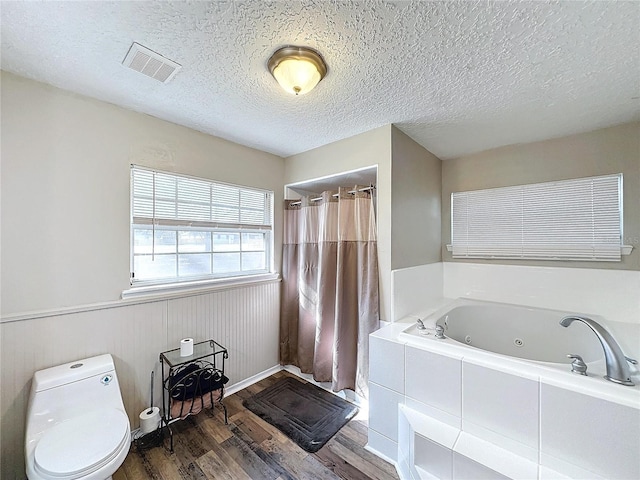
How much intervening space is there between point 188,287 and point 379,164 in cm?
193

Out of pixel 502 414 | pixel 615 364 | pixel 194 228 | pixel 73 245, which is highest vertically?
pixel 194 228

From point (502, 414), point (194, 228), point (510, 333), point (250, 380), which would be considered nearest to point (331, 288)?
point (250, 380)

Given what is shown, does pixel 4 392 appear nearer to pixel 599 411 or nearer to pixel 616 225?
pixel 599 411

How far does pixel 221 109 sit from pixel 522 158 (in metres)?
2.80

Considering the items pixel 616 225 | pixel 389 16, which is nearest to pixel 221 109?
pixel 389 16

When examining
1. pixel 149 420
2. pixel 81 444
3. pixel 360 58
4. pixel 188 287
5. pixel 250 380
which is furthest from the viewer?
pixel 250 380

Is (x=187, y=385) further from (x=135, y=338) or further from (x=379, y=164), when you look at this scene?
(x=379, y=164)

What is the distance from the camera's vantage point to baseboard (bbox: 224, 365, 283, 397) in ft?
7.86

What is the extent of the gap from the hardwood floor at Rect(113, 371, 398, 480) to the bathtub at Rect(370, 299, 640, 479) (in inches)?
12.4

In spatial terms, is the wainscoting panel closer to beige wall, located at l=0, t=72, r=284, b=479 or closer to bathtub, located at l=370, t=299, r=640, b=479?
beige wall, located at l=0, t=72, r=284, b=479

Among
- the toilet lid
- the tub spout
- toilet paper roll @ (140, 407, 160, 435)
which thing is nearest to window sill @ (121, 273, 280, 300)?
the toilet lid

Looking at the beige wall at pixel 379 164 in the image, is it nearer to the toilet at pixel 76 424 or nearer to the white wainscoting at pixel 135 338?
the white wainscoting at pixel 135 338

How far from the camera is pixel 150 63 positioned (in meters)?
1.37

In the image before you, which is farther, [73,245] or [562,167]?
[562,167]
